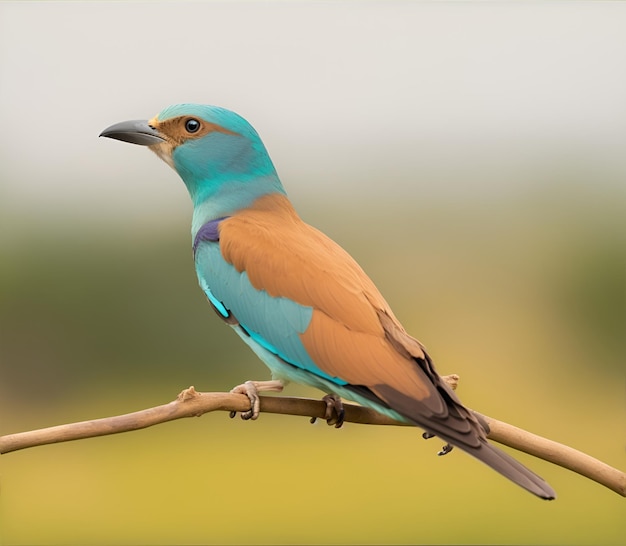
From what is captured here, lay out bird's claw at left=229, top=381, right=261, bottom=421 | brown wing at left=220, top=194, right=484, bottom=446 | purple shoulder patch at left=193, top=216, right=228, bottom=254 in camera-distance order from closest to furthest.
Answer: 1. brown wing at left=220, top=194, right=484, bottom=446
2. bird's claw at left=229, top=381, right=261, bottom=421
3. purple shoulder patch at left=193, top=216, right=228, bottom=254

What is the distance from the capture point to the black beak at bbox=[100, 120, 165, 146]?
Result: 65.5 inches

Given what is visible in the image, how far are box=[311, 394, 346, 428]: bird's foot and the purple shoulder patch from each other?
37 cm

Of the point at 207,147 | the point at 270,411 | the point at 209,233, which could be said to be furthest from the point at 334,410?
the point at 207,147

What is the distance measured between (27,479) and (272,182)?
1348 millimetres

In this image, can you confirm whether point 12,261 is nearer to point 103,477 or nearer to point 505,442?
point 103,477

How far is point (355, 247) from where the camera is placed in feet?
8.80

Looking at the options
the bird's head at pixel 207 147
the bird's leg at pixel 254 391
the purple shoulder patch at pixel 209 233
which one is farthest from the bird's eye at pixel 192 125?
the bird's leg at pixel 254 391

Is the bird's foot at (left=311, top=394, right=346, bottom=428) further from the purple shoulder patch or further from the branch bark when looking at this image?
the purple shoulder patch

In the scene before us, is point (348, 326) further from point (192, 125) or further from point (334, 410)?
point (192, 125)

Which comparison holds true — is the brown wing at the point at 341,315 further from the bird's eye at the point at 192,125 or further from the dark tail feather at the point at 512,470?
the bird's eye at the point at 192,125

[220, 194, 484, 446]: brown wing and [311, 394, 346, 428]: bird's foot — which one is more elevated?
[220, 194, 484, 446]: brown wing

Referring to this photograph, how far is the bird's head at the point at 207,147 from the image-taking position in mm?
1673

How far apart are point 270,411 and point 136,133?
2.03 ft

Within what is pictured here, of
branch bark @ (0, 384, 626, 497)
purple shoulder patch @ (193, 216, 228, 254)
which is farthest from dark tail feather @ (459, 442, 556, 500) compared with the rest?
purple shoulder patch @ (193, 216, 228, 254)
